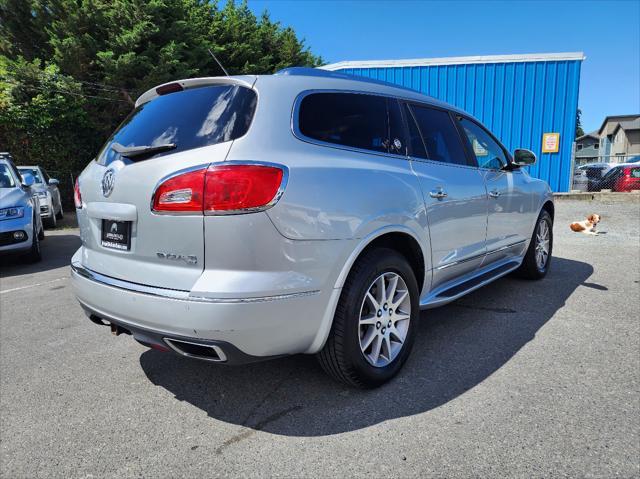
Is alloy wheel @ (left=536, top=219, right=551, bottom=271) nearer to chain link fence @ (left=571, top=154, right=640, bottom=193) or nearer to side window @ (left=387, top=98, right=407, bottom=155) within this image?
side window @ (left=387, top=98, right=407, bottom=155)

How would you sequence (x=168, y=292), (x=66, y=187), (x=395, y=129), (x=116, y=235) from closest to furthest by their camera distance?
(x=168, y=292)
(x=116, y=235)
(x=395, y=129)
(x=66, y=187)

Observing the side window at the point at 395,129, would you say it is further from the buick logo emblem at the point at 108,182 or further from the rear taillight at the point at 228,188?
the buick logo emblem at the point at 108,182

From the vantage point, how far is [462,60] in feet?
49.4

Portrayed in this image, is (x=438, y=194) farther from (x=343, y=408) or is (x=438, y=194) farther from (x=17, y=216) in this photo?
(x=17, y=216)

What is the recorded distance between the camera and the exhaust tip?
2002mm

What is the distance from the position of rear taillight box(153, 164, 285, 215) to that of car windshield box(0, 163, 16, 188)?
6.37 meters

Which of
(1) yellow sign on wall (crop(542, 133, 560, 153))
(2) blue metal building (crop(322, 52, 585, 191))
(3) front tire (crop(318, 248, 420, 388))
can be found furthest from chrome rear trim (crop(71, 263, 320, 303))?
(1) yellow sign on wall (crop(542, 133, 560, 153))

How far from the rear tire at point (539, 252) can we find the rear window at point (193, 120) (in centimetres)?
Result: 364

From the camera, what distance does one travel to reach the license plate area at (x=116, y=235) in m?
2.26

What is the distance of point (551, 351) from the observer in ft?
10.0

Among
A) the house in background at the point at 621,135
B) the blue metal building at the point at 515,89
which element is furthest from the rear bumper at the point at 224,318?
the house in background at the point at 621,135

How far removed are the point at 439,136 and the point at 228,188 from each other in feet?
6.56

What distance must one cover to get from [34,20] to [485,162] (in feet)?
62.9

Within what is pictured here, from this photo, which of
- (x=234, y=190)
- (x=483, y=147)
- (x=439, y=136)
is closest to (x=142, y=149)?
(x=234, y=190)
